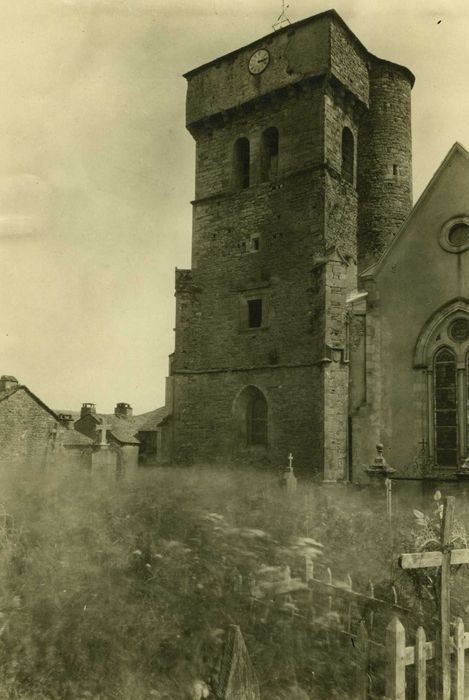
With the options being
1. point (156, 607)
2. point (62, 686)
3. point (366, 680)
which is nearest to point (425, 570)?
point (366, 680)

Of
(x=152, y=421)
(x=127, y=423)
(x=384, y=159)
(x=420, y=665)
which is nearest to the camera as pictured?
(x=420, y=665)

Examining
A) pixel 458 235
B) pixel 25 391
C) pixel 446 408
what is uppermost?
pixel 458 235

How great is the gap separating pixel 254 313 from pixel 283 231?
2935mm

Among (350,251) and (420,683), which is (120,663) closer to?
(420,683)

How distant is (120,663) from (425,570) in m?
4.06

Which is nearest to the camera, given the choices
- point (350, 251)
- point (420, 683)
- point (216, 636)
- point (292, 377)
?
point (420, 683)

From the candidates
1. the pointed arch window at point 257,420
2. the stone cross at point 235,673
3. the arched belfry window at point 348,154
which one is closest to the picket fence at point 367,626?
the stone cross at point 235,673

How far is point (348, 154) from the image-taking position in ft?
71.3

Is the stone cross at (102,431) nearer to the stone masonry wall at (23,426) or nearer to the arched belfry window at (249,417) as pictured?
the arched belfry window at (249,417)

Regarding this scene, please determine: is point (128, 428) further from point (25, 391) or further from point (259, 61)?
point (259, 61)

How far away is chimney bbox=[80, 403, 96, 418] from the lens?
42938 millimetres

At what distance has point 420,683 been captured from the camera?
5.89m

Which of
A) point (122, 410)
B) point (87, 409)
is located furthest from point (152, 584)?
point (122, 410)

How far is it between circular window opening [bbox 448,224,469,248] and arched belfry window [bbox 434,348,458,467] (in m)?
2.79
